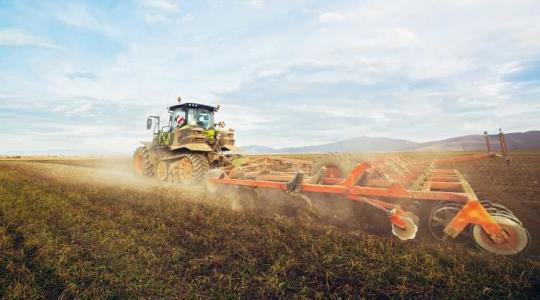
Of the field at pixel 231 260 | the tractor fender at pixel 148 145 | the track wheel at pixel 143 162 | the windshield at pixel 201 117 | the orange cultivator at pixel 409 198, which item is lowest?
the field at pixel 231 260

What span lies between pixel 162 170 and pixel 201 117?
9.27 feet

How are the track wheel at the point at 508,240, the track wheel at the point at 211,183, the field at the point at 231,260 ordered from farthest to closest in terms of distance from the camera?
the track wheel at the point at 211,183 < the track wheel at the point at 508,240 < the field at the point at 231,260

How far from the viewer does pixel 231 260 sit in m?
3.54

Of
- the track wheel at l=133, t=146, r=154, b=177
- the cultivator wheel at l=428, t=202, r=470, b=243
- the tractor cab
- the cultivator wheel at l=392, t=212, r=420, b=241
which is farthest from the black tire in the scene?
the cultivator wheel at l=428, t=202, r=470, b=243

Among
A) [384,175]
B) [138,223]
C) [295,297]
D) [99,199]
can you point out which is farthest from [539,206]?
[99,199]

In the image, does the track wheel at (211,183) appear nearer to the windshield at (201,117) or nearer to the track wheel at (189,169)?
the track wheel at (189,169)

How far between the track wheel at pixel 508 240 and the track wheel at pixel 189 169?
850cm

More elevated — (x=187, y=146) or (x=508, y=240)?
(x=187, y=146)

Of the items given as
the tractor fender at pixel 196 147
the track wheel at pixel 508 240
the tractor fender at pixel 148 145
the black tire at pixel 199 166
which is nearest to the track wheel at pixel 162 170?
the tractor fender at pixel 196 147

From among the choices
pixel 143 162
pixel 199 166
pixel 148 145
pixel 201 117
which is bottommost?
pixel 199 166

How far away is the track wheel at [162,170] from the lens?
40.4 feet

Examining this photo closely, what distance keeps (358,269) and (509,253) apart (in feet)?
6.87

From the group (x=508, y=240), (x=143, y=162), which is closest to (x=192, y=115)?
(x=143, y=162)

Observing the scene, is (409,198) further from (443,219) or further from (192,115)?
(192,115)
